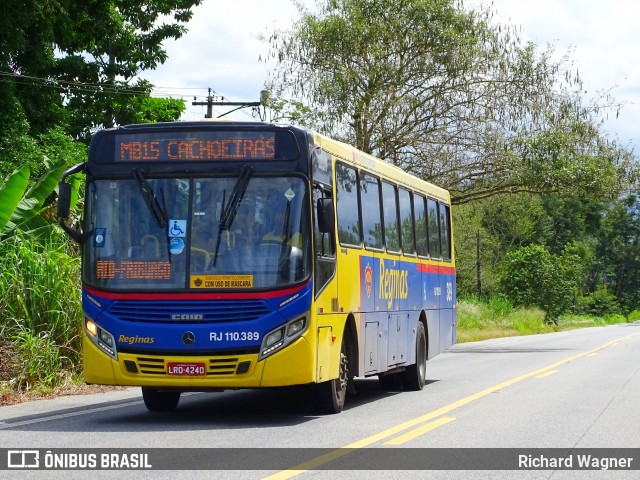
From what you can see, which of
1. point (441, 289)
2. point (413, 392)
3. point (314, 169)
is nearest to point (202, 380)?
point (314, 169)

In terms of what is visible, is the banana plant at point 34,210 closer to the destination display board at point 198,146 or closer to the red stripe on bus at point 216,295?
the destination display board at point 198,146

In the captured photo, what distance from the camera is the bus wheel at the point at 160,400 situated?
14.1 metres

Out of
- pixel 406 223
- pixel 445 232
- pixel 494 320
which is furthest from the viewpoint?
pixel 494 320

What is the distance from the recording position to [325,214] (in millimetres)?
12602

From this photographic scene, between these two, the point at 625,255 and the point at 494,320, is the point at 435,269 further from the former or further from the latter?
the point at 625,255

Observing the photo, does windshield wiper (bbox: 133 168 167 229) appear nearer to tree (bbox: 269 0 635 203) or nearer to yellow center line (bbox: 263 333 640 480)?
yellow center line (bbox: 263 333 640 480)

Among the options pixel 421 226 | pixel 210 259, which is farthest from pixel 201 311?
pixel 421 226

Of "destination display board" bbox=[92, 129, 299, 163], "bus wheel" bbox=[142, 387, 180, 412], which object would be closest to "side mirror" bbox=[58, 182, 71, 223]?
"destination display board" bbox=[92, 129, 299, 163]

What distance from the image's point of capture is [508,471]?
931cm

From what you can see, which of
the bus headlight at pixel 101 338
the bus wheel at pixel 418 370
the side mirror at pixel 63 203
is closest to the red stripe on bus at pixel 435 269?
the bus wheel at pixel 418 370

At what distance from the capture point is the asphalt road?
9375mm

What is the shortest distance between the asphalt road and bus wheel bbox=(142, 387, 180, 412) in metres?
0.12

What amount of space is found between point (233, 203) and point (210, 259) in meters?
0.63

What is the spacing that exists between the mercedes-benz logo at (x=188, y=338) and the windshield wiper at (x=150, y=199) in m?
1.15
